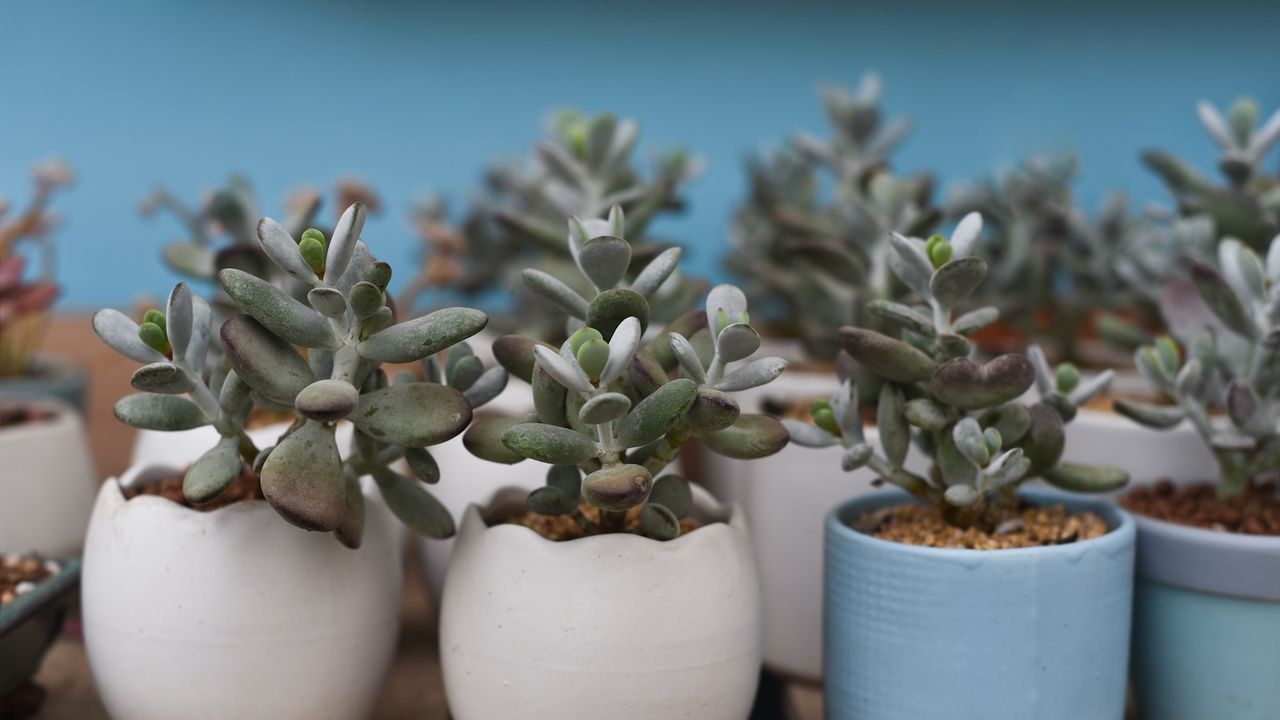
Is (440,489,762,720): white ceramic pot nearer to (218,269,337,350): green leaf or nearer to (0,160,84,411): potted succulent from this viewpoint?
(218,269,337,350): green leaf

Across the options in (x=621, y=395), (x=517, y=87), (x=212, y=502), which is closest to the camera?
(x=621, y=395)

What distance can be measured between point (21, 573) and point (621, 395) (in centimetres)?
41

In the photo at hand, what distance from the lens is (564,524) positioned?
62 cm

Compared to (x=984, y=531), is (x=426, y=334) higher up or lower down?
higher up

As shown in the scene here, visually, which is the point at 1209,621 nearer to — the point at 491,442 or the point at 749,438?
the point at 749,438

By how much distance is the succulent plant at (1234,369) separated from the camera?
2.08 ft

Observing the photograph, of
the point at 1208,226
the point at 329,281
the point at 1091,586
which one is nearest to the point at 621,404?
the point at 329,281

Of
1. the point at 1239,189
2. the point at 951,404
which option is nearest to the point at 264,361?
the point at 951,404

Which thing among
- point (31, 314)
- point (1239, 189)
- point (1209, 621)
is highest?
point (1239, 189)

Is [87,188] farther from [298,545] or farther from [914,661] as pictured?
[914,661]

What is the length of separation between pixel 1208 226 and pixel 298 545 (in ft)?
2.18

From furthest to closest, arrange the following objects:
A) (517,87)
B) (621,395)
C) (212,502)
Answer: (517,87) < (212,502) < (621,395)

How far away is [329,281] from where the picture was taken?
1.73 ft

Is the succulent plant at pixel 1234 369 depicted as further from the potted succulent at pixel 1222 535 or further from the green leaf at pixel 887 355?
the green leaf at pixel 887 355
